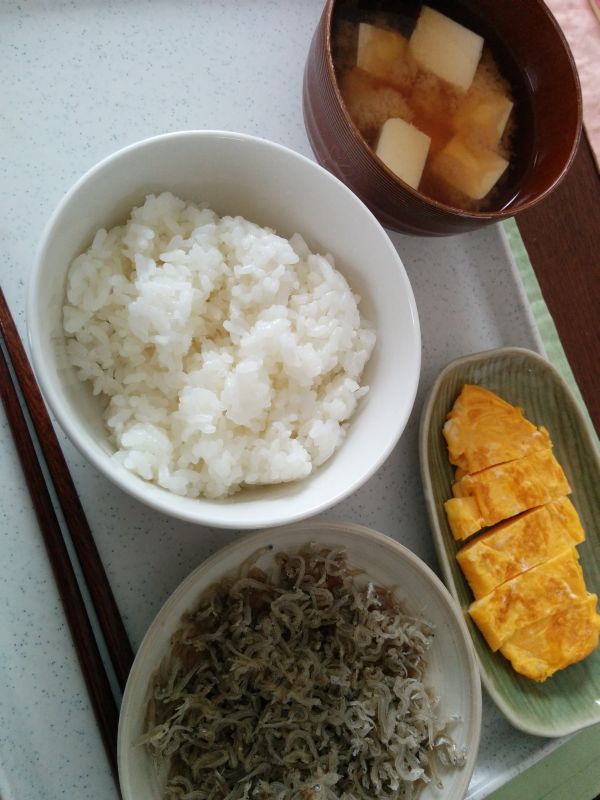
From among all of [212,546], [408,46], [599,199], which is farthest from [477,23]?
[212,546]

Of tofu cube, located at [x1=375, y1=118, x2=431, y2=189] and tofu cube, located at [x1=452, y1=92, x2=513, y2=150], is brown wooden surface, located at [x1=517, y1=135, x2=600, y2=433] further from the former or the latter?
tofu cube, located at [x1=375, y1=118, x2=431, y2=189]

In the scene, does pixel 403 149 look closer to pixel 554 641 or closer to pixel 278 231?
pixel 278 231

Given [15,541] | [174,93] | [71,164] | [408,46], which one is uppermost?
[408,46]

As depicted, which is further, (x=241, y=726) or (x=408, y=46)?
(x=408, y=46)

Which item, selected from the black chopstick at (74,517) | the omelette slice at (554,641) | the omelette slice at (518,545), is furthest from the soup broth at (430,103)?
the omelette slice at (554,641)

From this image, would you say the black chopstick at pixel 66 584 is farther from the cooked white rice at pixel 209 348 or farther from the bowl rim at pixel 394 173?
the bowl rim at pixel 394 173

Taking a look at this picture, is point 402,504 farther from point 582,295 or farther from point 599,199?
point 599,199

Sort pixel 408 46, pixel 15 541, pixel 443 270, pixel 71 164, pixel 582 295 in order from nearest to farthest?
pixel 15 541, pixel 71 164, pixel 408 46, pixel 443 270, pixel 582 295

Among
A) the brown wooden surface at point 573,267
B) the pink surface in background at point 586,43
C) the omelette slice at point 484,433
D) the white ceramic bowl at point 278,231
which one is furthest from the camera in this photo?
the pink surface in background at point 586,43
